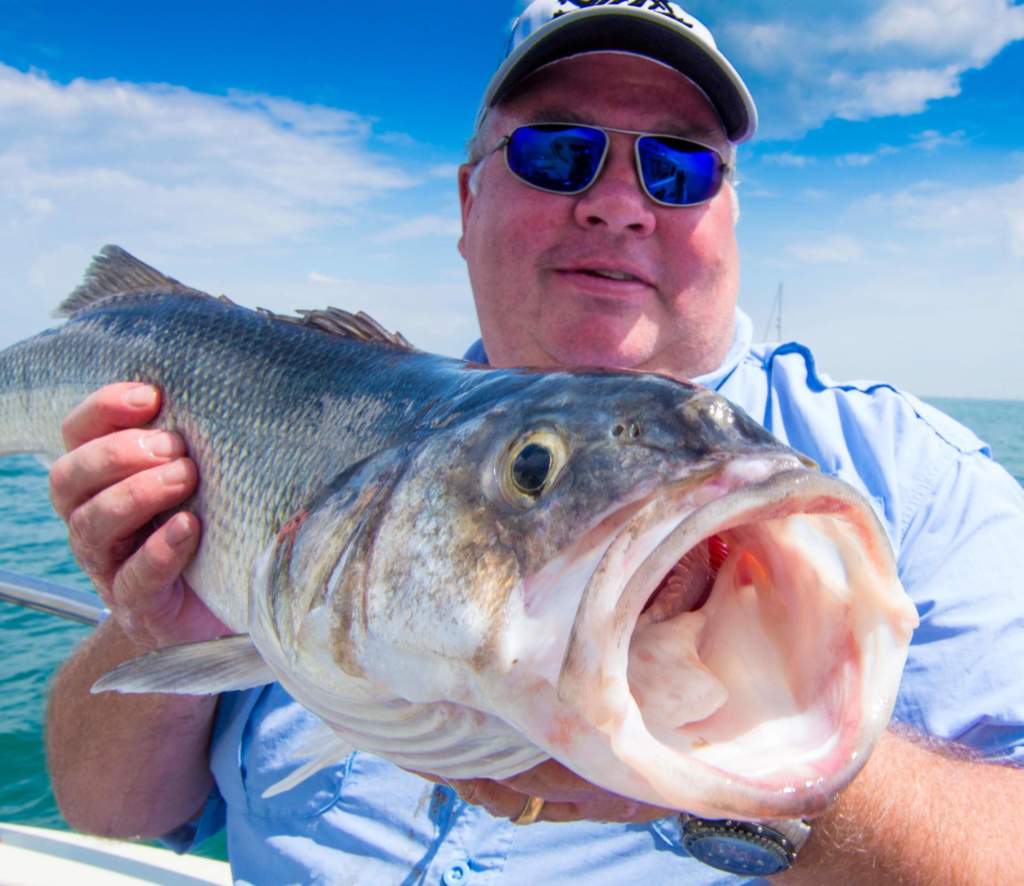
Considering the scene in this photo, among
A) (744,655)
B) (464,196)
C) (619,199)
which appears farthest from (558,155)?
(744,655)

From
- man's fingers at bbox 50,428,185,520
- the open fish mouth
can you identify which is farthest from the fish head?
man's fingers at bbox 50,428,185,520

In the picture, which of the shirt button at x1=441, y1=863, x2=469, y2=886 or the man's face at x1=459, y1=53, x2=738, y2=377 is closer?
the shirt button at x1=441, y1=863, x2=469, y2=886

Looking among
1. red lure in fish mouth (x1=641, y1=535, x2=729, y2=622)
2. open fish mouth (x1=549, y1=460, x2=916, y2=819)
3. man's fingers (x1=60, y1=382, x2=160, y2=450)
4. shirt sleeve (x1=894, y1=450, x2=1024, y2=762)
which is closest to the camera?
open fish mouth (x1=549, y1=460, x2=916, y2=819)

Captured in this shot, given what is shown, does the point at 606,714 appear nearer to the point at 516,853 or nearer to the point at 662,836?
the point at 662,836

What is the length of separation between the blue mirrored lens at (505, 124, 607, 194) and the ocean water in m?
2.35

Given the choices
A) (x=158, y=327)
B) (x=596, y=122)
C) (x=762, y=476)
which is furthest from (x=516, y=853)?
(x=596, y=122)

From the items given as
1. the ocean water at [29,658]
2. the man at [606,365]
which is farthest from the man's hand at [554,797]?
the ocean water at [29,658]

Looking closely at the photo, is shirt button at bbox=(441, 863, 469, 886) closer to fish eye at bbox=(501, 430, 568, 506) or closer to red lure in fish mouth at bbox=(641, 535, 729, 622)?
red lure in fish mouth at bbox=(641, 535, 729, 622)

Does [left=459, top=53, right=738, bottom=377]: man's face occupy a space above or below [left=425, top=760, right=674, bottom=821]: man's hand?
above

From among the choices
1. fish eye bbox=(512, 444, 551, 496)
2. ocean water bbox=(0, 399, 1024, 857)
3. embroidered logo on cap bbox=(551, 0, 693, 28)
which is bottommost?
ocean water bbox=(0, 399, 1024, 857)

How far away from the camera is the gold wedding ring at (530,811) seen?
1482 millimetres

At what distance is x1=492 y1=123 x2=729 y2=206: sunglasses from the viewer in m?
2.89

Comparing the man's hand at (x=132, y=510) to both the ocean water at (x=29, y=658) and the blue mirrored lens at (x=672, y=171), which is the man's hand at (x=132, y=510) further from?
the blue mirrored lens at (x=672, y=171)

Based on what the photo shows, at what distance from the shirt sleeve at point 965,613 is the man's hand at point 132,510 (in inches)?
76.3
